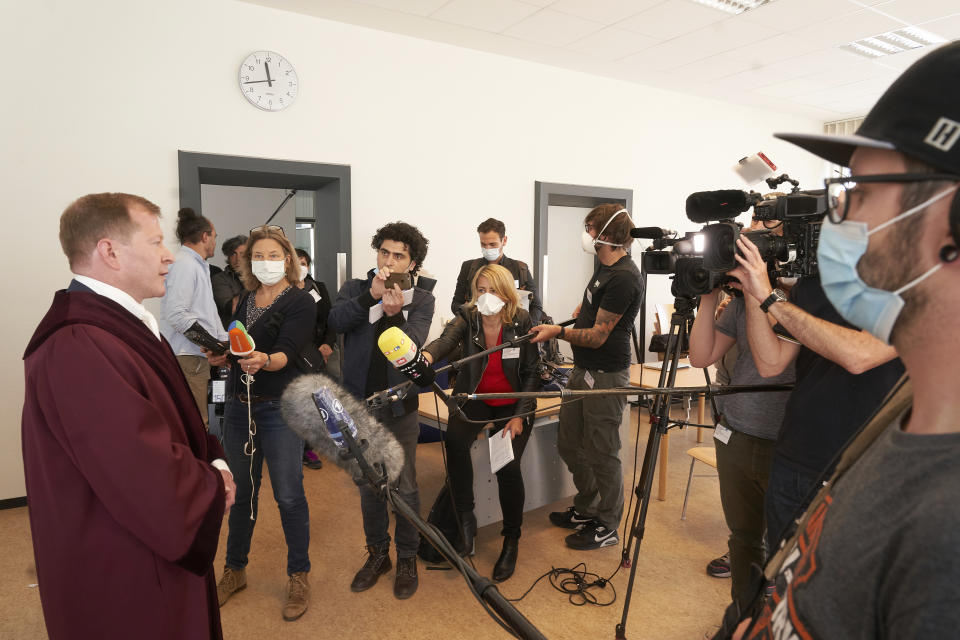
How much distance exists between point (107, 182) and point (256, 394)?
2.20 meters

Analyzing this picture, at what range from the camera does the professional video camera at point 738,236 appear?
4.50ft

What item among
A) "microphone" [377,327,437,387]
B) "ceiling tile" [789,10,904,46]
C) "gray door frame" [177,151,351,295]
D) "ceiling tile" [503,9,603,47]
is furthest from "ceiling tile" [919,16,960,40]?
"microphone" [377,327,437,387]

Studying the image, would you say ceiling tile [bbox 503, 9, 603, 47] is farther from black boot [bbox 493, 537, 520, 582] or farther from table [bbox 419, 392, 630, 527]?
black boot [bbox 493, 537, 520, 582]

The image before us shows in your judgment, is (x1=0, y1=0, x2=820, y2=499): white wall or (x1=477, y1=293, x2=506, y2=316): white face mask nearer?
(x1=477, y1=293, x2=506, y2=316): white face mask

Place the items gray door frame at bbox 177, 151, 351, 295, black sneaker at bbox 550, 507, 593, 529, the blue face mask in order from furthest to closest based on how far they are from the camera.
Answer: gray door frame at bbox 177, 151, 351, 295 → black sneaker at bbox 550, 507, 593, 529 → the blue face mask

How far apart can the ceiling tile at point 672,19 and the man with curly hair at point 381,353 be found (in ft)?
9.15

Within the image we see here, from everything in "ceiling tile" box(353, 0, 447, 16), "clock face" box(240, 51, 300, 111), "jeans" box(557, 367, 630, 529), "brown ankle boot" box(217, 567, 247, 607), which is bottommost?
"brown ankle boot" box(217, 567, 247, 607)

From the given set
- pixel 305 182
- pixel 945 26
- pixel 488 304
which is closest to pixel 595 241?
pixel 488 304

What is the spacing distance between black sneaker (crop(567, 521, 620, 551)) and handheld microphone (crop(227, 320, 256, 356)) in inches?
77.6

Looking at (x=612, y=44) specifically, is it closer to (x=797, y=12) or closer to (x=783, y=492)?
(x=797, y=12)

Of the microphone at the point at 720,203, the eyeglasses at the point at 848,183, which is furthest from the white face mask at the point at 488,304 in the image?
the eyeglasses at the point at 848,183

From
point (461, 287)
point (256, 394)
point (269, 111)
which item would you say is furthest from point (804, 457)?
point (269, 111)

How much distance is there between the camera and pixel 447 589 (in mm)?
2564

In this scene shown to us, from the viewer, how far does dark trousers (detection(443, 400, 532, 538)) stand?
8.52ft
